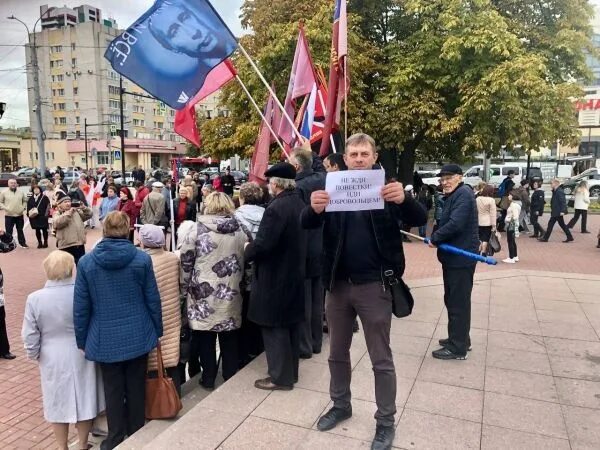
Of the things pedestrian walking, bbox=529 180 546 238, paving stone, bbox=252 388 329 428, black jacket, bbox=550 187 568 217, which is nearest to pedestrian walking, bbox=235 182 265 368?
paving stone, bbox=252 388 329 428

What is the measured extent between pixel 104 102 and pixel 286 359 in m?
79.0

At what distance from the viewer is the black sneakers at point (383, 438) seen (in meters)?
3.27

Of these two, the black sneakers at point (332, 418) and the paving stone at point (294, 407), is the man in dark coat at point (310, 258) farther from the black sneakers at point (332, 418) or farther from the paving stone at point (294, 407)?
the black sneakers at point (332, 418)

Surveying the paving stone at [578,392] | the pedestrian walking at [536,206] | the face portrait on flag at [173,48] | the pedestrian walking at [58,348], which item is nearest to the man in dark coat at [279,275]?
the pedestrian walking at [58,348]

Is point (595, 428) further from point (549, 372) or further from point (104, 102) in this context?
point (104, 102)

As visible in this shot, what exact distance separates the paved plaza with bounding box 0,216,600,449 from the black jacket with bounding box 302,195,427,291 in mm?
1206

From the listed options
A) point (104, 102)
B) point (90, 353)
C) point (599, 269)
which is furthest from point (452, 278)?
point (104, 102)

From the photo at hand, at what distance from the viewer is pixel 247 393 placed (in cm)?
414

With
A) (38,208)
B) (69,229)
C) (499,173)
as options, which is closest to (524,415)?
(69,229)

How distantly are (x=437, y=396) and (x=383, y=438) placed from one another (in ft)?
3.41

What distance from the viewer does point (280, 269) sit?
13.6 ft

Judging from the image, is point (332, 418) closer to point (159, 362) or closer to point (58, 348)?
point (159, 362)

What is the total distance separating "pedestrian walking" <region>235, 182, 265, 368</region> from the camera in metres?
4.51

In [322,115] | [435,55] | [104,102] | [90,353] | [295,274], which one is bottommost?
[90,353]
